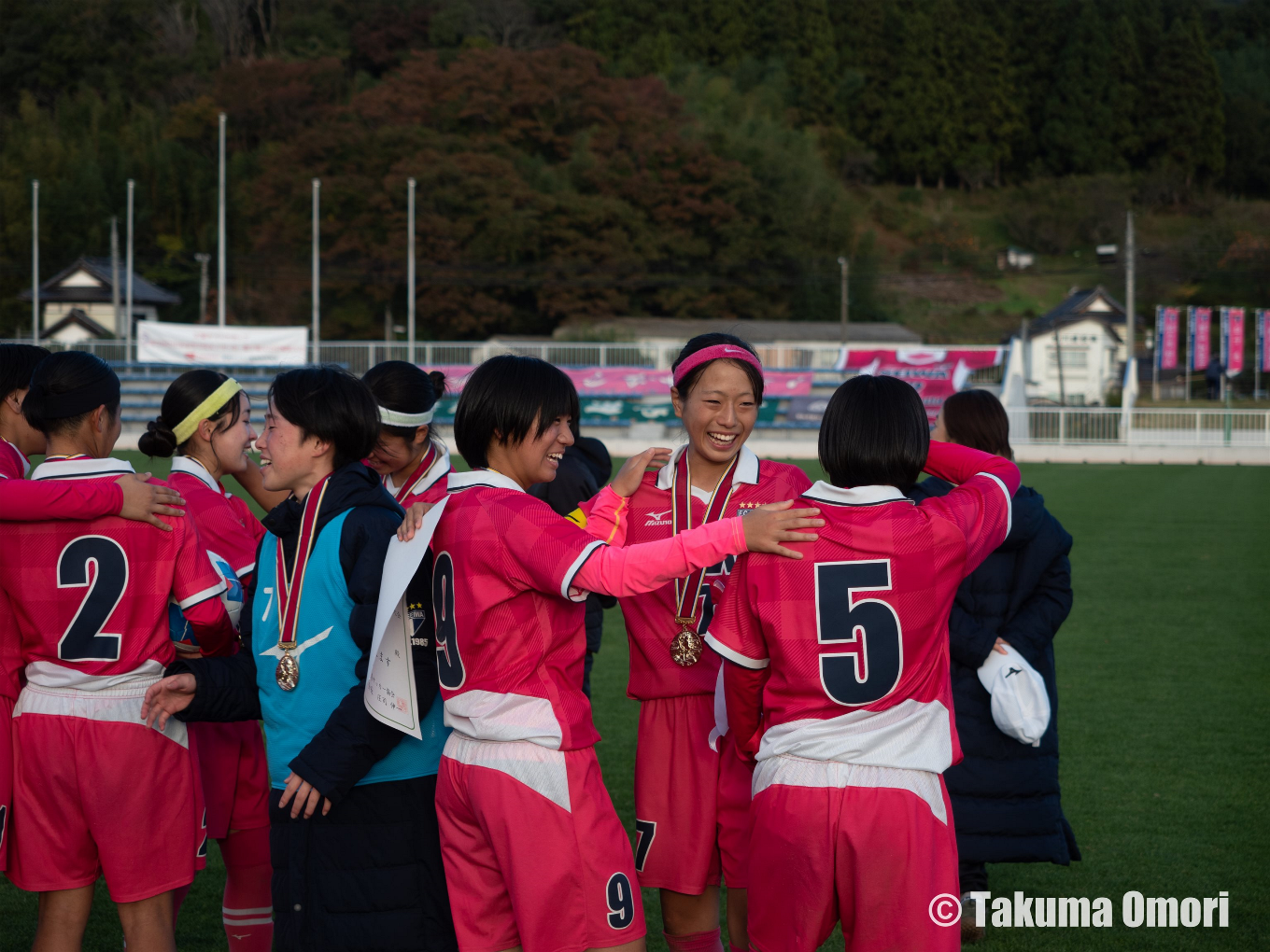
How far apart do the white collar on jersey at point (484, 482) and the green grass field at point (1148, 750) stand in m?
2.16

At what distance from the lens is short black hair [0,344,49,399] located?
12.5 ft

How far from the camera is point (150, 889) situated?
9.82 ft

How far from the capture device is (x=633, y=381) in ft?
108

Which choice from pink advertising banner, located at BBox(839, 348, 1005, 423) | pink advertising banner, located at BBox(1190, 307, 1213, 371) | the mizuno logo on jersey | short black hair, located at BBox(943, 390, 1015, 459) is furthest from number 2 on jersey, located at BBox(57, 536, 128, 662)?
pink advertising banner, located at BBox(1190, 307, 1213, 371)

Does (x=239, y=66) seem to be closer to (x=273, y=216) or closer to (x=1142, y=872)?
(x=273, y=216)

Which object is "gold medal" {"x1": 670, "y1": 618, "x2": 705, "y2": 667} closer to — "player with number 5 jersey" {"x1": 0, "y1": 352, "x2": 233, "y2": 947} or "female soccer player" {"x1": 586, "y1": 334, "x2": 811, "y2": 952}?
"female soccer player" {"x1": 586, "y1": 334, "x2": 811, "y2": 952}

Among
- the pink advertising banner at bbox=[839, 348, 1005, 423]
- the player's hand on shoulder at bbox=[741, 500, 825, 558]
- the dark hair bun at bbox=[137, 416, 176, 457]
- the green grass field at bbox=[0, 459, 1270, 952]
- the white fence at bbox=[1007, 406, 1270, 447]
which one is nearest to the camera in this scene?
the player's hand on shoulder at bbox=[741, 500, 825, 558]

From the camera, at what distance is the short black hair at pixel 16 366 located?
12.5ft

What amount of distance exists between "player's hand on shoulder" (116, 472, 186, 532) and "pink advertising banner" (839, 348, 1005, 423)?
3053 centimetres

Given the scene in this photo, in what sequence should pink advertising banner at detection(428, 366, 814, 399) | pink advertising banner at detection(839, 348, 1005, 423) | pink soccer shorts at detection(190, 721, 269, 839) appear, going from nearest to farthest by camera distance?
1. pink soccer shorts at detection(190, 721, 269, 839)
2. pink advertising banner at detection(428, 366, 814, 399)
3. pink advertising banner at detection(839, 348, 1005, 423)

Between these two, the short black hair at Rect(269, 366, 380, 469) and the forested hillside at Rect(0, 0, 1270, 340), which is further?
the forested hillside at Rect(0, 0, 1270, 340)

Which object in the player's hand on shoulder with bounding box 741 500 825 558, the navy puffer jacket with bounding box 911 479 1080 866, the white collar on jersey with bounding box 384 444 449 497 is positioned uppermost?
the white collar on jersey with bounding box 384 444 449 497

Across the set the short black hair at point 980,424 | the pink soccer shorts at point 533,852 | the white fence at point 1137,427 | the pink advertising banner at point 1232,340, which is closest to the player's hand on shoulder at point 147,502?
the pink soccer shorts at point 533,852

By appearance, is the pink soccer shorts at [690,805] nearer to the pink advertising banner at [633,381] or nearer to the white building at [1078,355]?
the pink advertising banner at [633,381]
